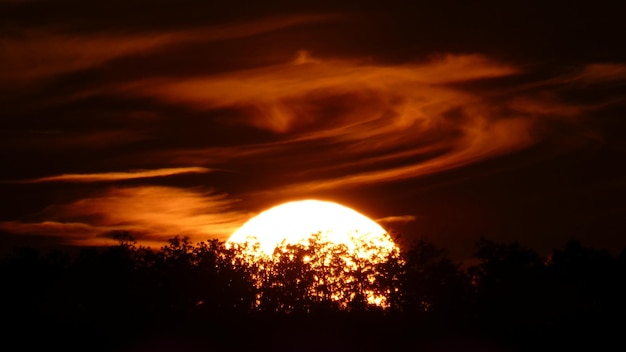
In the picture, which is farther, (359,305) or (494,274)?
(494,274)

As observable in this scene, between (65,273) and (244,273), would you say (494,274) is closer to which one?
(244,273)

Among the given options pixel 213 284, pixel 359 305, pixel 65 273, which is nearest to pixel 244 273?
pixel 213 284

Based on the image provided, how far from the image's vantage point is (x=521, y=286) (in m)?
62.4

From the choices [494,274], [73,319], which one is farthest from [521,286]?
[73,319]

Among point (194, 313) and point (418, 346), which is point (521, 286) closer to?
point (418, 346)

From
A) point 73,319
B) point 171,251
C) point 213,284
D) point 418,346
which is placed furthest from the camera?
point 171,251

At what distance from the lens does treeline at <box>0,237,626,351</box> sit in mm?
53281

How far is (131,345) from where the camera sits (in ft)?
176

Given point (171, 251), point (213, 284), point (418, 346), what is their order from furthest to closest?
1. point (171, 251)
2. point (213, 284)
3. point (418, 346)

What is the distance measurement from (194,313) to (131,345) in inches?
167

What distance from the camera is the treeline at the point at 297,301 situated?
53281 mm

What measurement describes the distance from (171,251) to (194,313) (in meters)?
8.25

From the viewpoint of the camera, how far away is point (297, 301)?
58125mm

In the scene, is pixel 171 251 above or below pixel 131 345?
above
